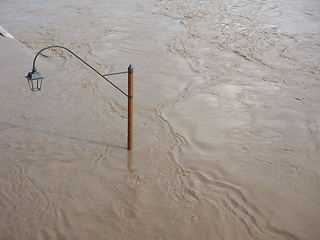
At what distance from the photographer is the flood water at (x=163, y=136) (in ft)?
13.1

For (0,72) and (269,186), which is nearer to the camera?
(269,186)

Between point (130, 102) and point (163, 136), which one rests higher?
point (130, 102)

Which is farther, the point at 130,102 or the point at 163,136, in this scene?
the point at 163,136

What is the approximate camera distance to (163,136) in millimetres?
5543

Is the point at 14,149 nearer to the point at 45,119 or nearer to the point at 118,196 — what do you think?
the point at 45,119

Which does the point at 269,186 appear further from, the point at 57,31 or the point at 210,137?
the point at 57,31

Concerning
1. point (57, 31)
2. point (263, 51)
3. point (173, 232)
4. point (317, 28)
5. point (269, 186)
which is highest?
point (317, 28)

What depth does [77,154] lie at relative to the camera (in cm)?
502

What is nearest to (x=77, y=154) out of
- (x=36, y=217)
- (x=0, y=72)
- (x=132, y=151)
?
(x=132, y=151)

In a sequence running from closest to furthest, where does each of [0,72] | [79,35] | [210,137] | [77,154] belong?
[77,154]
[210,137]
[0,72]
[79,35]

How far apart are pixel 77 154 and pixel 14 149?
1.07 meters

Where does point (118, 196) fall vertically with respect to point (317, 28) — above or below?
below

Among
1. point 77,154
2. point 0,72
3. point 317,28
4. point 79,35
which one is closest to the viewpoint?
point 77,154

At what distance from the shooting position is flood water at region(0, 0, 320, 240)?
399cm
